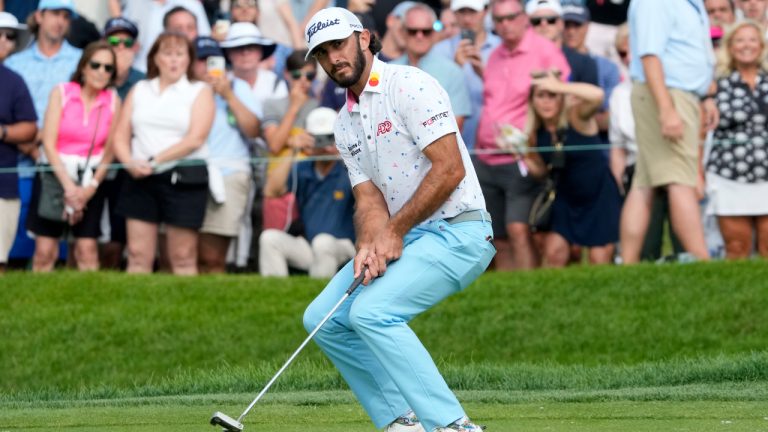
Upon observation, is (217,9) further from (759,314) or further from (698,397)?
(698,397)

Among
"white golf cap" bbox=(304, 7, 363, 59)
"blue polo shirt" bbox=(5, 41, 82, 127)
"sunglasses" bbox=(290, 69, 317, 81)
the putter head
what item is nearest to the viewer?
the putter head

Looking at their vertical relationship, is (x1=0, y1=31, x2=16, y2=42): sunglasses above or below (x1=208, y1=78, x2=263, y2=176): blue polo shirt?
above

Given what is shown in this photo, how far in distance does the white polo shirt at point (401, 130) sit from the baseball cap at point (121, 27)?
7316 millimetres

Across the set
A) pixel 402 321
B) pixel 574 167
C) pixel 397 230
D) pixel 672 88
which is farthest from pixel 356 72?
pixel 574 167

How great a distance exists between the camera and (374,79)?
22.7 feet

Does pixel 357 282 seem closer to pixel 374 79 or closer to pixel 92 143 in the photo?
pixel 374 79

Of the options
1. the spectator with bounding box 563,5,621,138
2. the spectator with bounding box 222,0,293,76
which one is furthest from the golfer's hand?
the spectator with bounding box 222,0,293,76

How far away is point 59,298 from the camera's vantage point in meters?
12.6

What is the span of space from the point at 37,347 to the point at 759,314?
5498 millimetres

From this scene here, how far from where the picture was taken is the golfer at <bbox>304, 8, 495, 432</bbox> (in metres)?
6.72

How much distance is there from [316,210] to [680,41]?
3.29 m

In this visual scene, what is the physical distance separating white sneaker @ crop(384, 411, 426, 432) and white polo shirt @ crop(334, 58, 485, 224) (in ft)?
3.04

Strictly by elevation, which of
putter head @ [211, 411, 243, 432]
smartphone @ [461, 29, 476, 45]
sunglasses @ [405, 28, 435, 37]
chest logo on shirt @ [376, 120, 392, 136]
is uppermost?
chest logo on shirt @ [376, 120, 392, 136]

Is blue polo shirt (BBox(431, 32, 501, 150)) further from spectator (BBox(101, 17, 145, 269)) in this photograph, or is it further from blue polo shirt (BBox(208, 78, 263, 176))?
spectator (BBox(101, 17, 145, 269))
